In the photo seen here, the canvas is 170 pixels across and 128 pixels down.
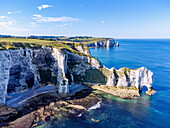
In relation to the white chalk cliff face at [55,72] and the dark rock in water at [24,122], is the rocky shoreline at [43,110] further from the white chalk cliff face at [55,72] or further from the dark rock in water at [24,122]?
the white chalk cliff face at [55,72]

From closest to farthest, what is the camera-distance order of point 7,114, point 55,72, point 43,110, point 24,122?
point 24,122
point 7,114
point 43,110
point 55,72

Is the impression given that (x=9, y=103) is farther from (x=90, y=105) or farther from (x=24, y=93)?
(x=90, y=105)

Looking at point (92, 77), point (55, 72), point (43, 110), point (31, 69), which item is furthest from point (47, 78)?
point (92, 77)

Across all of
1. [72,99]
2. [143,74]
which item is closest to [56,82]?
[72,99]

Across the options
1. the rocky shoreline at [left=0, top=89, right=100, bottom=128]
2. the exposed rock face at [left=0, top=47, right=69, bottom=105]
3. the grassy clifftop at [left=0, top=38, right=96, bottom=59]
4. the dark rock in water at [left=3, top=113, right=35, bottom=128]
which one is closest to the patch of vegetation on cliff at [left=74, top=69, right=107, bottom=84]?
the exposed rock face at [left=0, top=47, right=69, bottom=105]

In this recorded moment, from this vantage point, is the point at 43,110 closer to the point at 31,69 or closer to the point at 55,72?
the point at 31,69

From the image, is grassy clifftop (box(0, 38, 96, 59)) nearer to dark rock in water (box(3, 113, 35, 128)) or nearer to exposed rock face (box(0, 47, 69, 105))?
exposed rock face (box(0, 47, 69, 105))

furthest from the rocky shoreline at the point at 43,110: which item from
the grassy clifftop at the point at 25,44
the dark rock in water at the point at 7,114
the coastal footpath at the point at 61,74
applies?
the grassy clifftop at the point at 25,44
